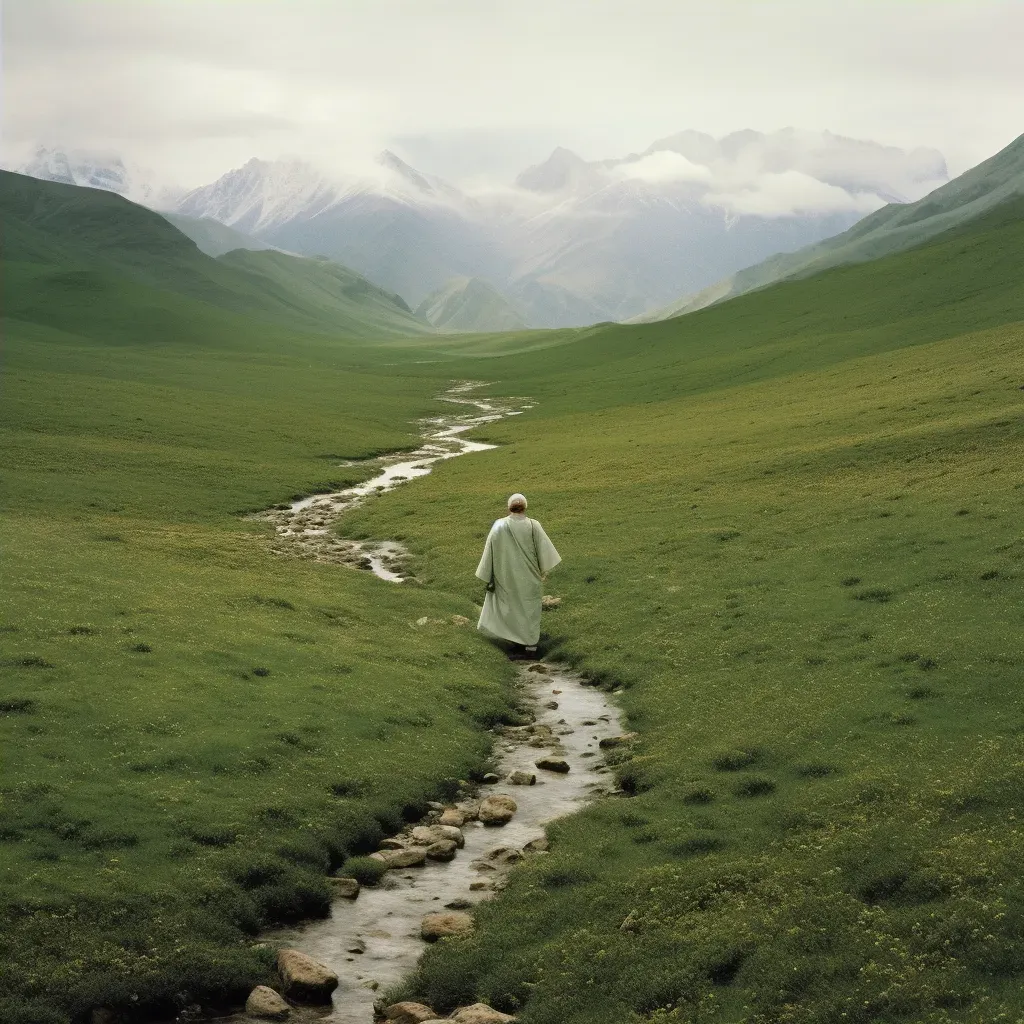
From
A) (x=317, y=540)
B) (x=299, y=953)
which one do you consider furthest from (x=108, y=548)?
(x=299, y=953)

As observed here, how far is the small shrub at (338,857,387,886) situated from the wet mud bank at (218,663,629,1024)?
81 mm

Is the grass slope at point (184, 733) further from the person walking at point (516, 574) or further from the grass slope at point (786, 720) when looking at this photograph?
the grass slope at point (786, 720)

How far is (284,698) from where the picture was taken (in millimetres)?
22812

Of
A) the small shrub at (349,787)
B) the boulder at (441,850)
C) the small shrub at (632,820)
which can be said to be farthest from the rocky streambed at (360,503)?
the small shrub at (632,820)

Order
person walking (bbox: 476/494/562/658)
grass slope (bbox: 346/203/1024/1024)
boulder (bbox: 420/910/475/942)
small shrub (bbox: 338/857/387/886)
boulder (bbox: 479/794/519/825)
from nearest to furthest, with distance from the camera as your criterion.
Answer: grass slope (bbox: 346/203/1024/1024) < boulder (bbox: 420/910/475/942) < small shrub (bbox: 338/857/387/886) < boulder (bbox: 479/794/519/825) < person walking (bbox: 476/494/562/658)

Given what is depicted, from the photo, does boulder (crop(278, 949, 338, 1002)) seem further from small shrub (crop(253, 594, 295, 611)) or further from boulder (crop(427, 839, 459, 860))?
small shrub (crop(253, 594, 295, 611))

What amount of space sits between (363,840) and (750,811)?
633 cm

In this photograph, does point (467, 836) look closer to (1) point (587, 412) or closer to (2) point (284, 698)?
(2) point (284, 698)

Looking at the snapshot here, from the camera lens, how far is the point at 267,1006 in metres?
12.9

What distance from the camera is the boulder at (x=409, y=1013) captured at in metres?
12.6

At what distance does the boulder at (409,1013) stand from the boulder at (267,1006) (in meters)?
1.22

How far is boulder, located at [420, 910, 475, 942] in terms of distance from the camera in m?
14.8

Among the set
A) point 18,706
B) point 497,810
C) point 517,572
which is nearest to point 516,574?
point 517,572

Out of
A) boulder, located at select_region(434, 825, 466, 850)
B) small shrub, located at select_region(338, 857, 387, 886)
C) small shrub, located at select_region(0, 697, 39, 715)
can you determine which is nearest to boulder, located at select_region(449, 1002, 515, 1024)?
small shrub, located at select_region(338, 857, 387, 886)
